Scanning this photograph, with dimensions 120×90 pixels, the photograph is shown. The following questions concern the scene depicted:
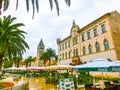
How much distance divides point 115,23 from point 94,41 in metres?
5.55

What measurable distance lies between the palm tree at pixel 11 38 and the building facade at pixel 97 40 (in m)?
15.2

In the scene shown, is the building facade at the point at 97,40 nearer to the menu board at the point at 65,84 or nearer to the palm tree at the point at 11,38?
the palm tree at the point at 11,38

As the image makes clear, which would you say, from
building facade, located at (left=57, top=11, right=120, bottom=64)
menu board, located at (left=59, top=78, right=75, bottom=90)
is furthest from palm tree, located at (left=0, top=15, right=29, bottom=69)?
building facade, located at (left=57, top=11, right=120, bottom=64)

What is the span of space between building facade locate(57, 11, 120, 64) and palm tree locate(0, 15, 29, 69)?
15157 millimetres

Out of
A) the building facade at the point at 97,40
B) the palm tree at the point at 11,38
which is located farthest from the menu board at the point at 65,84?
the building facade at the point at 97,40

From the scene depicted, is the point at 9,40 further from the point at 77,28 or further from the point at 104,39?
the point at 77,28

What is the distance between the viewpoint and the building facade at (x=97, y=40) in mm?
31480

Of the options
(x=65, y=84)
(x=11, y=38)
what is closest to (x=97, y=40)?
(x=11, y=38)

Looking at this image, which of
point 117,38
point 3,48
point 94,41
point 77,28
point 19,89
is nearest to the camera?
point 19,89

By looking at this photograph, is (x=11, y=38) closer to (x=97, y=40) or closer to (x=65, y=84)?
(x=65, y=84)

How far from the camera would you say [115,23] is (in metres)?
33.1

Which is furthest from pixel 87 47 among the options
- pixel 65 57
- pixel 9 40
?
pixel 9 40

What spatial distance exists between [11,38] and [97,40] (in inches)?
716

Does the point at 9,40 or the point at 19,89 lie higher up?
the point at 9,40
